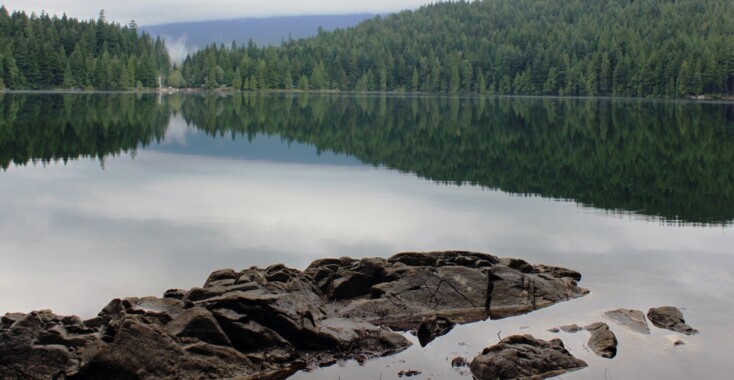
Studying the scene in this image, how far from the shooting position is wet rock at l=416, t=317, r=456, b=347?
18.3m

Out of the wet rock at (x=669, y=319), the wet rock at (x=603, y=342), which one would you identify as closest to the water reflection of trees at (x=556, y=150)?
the wet rock at (x=669, y=319)

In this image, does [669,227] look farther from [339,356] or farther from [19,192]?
[19,192]

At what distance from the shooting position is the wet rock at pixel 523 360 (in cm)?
1591

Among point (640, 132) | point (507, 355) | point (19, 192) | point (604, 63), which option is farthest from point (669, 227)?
point (604, 63)

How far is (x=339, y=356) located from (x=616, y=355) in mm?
5461

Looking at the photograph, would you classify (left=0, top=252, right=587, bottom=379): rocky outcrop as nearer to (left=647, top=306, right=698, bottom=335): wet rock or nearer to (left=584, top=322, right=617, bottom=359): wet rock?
(left=647, top=306, right=698, bottom=335): wet rock

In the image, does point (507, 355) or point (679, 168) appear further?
point (679, 168)

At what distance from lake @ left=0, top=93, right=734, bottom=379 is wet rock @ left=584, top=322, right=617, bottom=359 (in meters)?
0.23

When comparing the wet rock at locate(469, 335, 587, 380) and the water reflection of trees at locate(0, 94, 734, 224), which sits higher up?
the wet rock at locate(469, 335, 587, 380)

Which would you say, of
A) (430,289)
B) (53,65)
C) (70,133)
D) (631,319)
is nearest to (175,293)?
(430,289)

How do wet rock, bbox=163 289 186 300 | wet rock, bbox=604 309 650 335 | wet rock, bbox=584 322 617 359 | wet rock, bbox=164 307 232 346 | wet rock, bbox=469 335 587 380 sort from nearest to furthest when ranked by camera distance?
wet rock, bbox=469 335 587 380 < wet rock, bbox=164 307 232 346 < wet rock, bbox=584 322 617 359 < wet rock, bbox=604 309 650 335 < wet rock, bbox=163 289 186 300

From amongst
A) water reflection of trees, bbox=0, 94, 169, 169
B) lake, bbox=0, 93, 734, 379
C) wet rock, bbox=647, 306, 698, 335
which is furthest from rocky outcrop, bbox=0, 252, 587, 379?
water reflection of trees, bbox=0, 94, 169, 169

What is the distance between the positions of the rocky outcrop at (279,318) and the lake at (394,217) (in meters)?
0.84

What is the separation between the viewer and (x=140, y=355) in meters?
15.1
